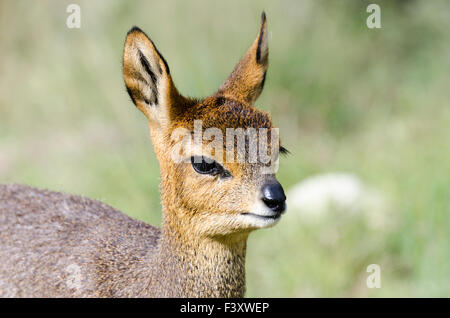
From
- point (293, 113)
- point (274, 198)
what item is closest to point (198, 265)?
point (274, 198)

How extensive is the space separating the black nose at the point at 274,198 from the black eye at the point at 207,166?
29 centimetres

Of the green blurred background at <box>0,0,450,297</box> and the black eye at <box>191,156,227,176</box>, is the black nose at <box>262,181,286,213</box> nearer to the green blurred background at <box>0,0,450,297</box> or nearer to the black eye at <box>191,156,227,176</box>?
the black eye at <box>191,156,227,176</box>

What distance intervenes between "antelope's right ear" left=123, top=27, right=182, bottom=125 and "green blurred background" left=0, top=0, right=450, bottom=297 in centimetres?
324

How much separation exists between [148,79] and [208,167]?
0.71m

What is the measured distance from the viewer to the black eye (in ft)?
13.3

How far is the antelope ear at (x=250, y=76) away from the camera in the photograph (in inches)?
183

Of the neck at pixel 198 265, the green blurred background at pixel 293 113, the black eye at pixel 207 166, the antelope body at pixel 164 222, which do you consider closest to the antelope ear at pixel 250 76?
the antelope body at pixel 164 222

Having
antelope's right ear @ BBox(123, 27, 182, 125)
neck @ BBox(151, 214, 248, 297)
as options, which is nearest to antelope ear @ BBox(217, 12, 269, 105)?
antelope's right ear @ BBox(123, 27, 182, 125)

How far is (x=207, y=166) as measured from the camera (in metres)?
4.06

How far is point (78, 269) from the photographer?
4605 mm
